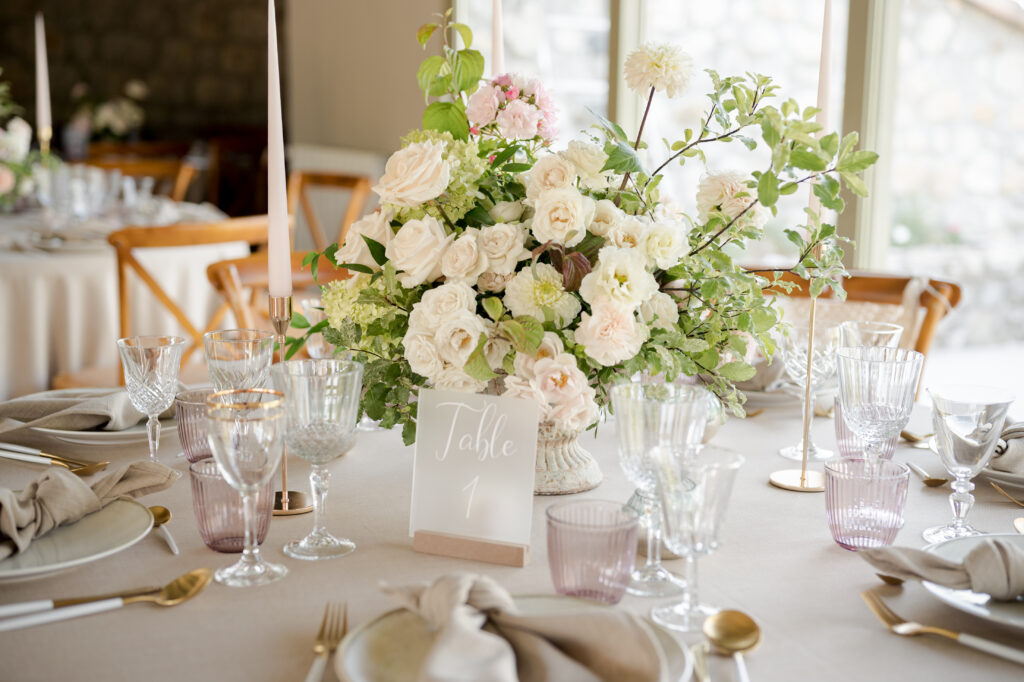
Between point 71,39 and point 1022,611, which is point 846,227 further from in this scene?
point 71,39

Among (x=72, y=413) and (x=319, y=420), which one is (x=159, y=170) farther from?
(x=319, y=420)

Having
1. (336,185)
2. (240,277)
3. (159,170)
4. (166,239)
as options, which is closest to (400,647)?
(240,277)

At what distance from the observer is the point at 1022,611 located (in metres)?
0.90

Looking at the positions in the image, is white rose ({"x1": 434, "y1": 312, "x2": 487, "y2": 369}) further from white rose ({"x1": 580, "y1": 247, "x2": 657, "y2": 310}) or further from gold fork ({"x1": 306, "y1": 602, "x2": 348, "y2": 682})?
gold fork ({"x1": 306, "y1": 602, "x2": 348, "y2": 682})

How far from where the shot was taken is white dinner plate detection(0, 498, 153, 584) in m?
0.97

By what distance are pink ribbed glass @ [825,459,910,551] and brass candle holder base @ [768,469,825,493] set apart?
0.63 feet

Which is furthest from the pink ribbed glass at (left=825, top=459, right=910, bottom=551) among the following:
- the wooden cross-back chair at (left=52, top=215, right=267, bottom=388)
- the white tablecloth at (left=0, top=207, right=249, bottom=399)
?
the white tablecloth at (left=0, top=207, right=249, bottom=399)

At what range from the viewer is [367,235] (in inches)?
46.2

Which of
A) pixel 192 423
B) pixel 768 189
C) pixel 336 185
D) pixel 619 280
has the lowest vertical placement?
pixel 192 423

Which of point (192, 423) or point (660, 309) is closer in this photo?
point (660, 309)

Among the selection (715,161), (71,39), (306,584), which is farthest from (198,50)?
(306,584)

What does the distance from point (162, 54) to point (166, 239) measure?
6.41m

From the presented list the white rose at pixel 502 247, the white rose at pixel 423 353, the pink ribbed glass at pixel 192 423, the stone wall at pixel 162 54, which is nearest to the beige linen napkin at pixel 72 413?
the pink ribbed glass at pixel 192 423

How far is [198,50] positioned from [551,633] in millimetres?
8328
